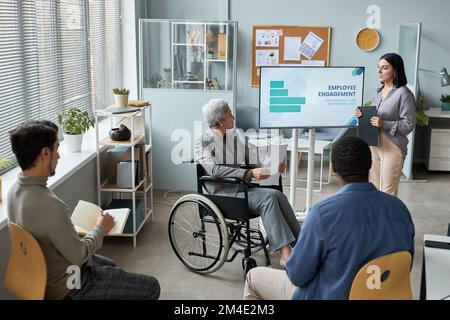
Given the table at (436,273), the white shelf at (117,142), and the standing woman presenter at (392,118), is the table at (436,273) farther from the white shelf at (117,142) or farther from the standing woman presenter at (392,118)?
the white shelf at (117,142)

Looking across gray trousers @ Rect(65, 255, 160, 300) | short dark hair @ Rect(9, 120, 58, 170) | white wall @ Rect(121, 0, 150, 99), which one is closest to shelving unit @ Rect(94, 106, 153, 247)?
white wall @ Rect(121, 0, 150, 99)

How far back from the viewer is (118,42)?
5754 mm

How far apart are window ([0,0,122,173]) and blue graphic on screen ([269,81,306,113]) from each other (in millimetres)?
1620

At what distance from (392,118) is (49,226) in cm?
278

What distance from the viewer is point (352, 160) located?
2119 mm

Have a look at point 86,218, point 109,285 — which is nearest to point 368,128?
point 86,218

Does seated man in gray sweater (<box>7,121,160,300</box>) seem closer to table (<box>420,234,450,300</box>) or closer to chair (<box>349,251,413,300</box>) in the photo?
chair (<box>349,251,413,300</box>)

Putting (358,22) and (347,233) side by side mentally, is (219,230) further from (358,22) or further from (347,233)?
(358,22)

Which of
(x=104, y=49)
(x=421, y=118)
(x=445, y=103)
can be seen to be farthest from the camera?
(x=445, y=103)

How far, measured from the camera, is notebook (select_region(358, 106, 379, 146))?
13.4 ft

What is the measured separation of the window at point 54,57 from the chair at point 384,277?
241 cm

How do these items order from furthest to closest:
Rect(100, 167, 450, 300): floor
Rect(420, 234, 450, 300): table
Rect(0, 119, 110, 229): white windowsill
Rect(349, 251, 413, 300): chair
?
1. Rect(100, 167, 450, 300): floor
2. Rect(0, 119, 110, 229): white windowsill
3. Rect(420, 234, 450, 300): table
4. Rect(349, 251, 413, 300): chair
